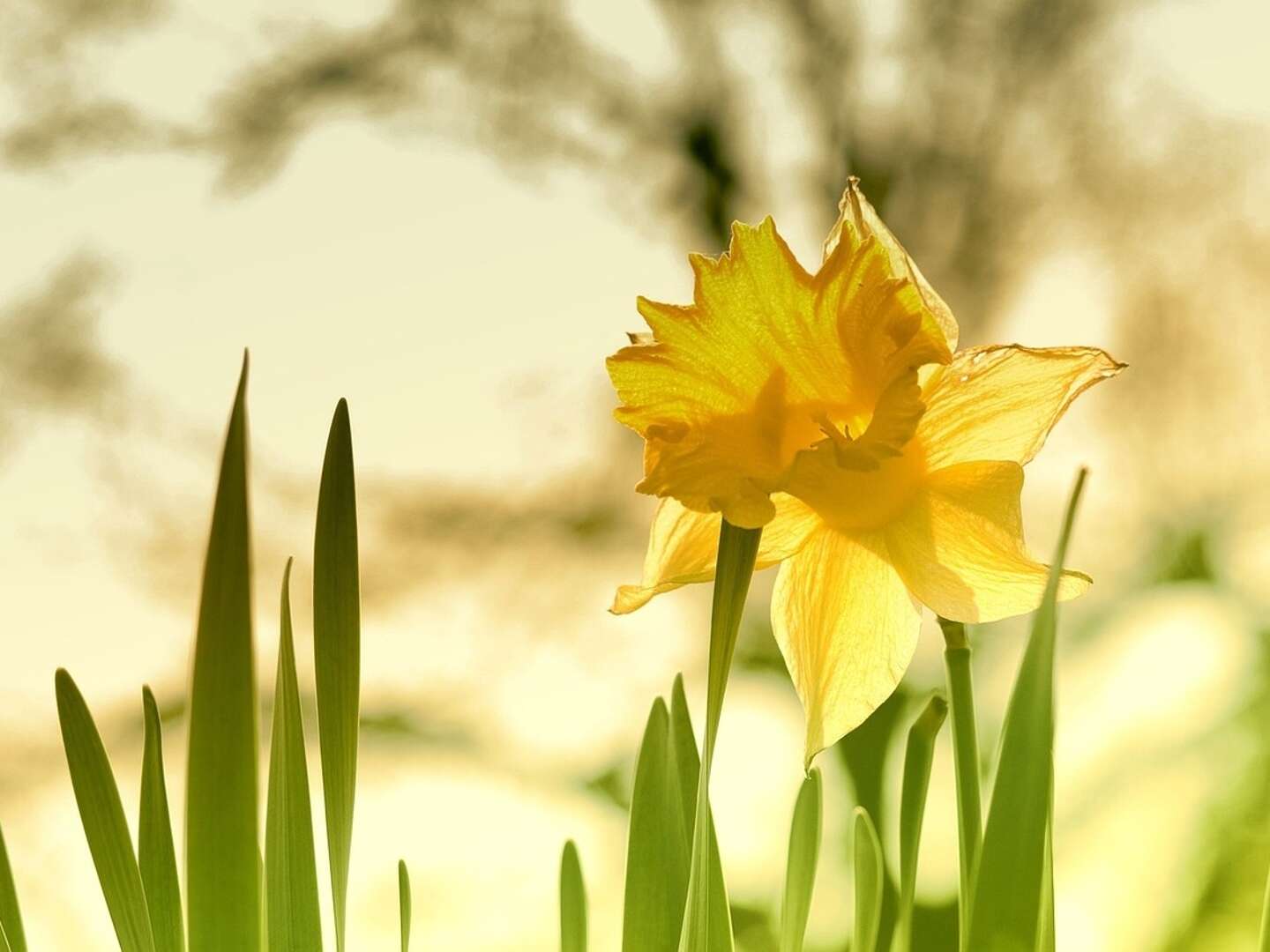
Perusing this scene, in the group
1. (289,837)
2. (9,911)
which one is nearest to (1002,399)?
(289,837)

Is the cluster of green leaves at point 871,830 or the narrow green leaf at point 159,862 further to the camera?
the narrow green leaf at point 159,862

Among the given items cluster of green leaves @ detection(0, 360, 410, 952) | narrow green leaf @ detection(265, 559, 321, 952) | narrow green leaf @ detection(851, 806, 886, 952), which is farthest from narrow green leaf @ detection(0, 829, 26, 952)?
narrow green leaf @ detection(851, 806, 886, 952)

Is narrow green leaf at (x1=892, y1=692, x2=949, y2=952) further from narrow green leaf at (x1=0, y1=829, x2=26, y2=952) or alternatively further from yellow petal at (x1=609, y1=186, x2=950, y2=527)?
narrow green leaf at (x1=0, y1=829, x2=26, y2=952)

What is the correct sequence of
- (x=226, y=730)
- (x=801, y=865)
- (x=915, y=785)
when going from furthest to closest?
(x=801, y=865)
(x=915, y=785)
(x=226, y=730)

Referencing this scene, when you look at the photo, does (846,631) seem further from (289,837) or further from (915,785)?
(289,837)

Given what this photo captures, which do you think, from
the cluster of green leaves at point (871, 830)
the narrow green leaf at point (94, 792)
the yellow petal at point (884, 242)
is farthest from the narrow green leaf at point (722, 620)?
the narrow green leaf at point (94, 792)

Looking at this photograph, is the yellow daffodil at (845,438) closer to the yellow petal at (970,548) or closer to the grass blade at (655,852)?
the yellow petal at (970,548)
